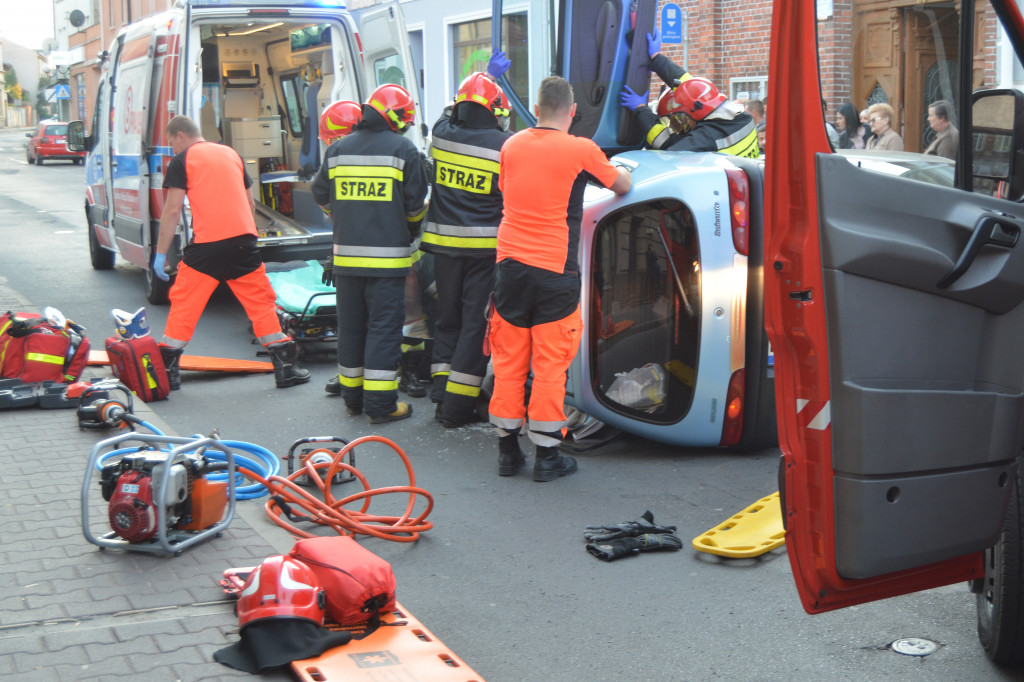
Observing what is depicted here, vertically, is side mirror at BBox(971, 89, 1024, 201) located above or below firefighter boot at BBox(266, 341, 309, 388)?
above

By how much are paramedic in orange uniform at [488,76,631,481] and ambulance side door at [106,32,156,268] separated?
523cm

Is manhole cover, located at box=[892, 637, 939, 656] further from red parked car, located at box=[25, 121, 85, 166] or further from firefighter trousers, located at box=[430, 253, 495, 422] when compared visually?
red parked car, located at box=[25, 121, 85, 166]

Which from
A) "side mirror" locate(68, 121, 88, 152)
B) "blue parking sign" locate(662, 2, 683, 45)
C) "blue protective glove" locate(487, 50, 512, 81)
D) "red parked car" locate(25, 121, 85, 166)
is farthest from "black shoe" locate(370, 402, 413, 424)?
"red parked car" locate(25, 121, 85, 166)

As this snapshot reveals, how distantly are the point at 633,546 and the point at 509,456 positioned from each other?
4.20 feet

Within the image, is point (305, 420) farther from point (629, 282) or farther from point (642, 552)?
point (642, 552)

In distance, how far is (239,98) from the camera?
42.4ft

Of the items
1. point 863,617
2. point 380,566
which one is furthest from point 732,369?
point 380,566

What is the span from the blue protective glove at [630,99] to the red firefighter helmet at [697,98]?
1.95ft

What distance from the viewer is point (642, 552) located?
4551mm

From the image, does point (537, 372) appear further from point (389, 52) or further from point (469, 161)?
point (389, 52)

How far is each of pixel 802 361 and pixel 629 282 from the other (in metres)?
3.01

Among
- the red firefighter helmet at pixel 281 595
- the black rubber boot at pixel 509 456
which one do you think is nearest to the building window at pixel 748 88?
the black rubber boot at pixel 509 456

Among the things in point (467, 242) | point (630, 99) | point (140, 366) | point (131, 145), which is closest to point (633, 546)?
point (467, 242)

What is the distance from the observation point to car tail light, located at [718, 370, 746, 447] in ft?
18.1
